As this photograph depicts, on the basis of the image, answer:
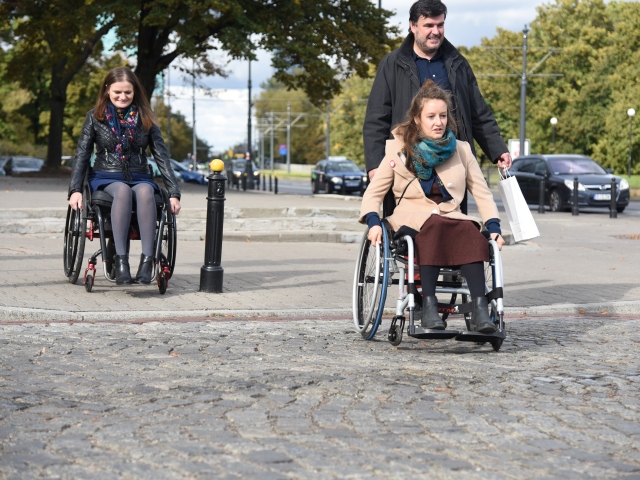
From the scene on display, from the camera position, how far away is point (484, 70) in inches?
2837

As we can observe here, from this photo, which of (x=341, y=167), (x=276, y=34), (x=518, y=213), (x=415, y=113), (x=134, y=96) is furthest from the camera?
(x=341, y=167)

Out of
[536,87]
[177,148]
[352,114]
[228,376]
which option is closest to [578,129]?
[536,87]

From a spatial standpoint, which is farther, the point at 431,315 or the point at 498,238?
the point at 498,238

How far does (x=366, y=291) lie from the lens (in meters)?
7.16

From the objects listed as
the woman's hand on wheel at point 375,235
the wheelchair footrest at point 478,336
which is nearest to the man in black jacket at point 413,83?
the woman's hand on wheel at point 375,235

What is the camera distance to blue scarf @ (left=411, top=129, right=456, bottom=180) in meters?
6.78

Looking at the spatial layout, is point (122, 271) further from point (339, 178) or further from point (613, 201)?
point (339, 178)

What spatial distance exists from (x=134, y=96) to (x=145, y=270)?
150 centimetres

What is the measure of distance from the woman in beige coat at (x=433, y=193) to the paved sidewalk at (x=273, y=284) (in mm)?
1819

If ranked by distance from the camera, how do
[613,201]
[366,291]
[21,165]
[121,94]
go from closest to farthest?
1. [366,291]
2. [121,94]
3. [613,201]
4. [21,165]

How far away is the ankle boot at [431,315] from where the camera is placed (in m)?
6.39

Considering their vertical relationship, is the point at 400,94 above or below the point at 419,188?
above

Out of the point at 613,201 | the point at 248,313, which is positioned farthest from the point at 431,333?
the point at 613,201

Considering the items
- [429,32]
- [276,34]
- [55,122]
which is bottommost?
[429,32]
